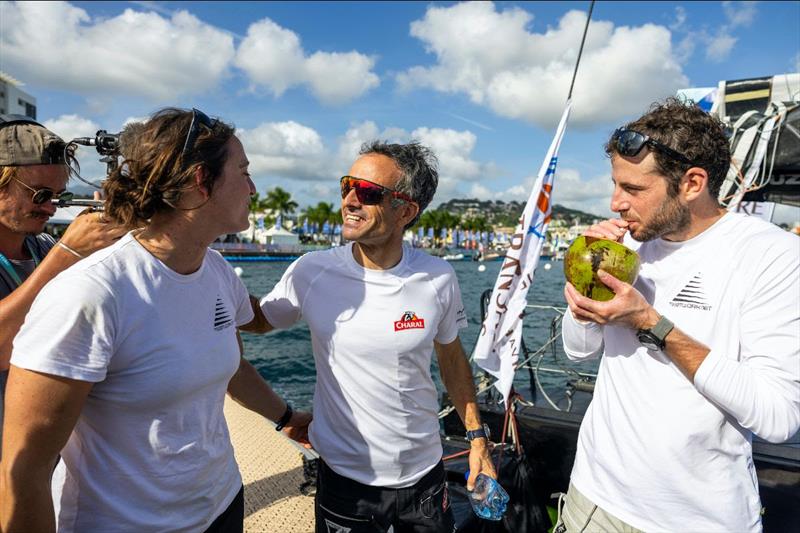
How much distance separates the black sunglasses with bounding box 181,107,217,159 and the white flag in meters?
2.78

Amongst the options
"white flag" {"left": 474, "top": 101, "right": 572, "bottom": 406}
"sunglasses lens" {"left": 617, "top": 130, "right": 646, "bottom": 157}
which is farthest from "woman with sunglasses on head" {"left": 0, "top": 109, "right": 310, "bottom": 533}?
"white flag" {"left": 474, "top": 101, "right": 572, "bottom": 406}

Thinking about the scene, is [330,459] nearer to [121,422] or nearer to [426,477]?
[426,477]

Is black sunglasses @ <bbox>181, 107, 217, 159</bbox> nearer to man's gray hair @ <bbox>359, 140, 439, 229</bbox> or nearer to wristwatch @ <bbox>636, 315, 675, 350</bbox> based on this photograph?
man's gray hair @ <bbox>359, 140, 439, 229</bbox>

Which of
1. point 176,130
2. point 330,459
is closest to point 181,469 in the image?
point 330,459

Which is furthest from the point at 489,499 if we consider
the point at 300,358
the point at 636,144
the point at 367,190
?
the point at 300,358

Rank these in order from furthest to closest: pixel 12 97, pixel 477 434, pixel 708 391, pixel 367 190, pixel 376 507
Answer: pixel 12 97 → pixel 477 434 → pixel 367 190 → pixel 376 507 → pixel 708 391

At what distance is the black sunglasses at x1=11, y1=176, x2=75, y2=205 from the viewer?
1958mm

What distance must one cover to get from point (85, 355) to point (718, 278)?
2.18 meters

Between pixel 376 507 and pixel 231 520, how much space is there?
0.67 meters

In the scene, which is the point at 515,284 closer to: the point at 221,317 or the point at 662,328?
the point at 662,328

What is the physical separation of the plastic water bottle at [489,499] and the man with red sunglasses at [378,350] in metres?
0.05

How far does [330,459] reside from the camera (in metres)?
2.33

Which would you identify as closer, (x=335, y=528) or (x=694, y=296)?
(x=694, y=296)

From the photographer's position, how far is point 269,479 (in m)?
4.50
